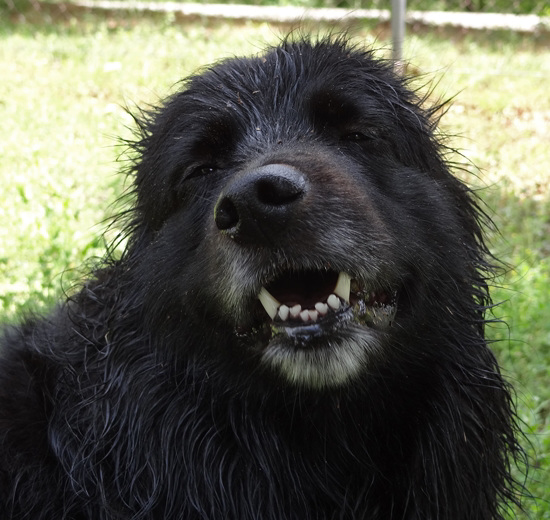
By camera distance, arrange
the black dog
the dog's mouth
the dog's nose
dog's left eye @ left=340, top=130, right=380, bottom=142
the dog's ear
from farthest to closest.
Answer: the dog's ear → dog's left eye @ left=340, top=130, right=380, bottom=142 → the black dog → the dog's mouth → the dog's nose

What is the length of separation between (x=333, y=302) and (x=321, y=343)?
146 mm

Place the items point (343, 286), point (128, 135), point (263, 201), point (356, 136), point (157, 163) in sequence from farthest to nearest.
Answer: point (128, 135)
point (157, 163)
point (356, 136)
point (343, 286)
point (263, 201)

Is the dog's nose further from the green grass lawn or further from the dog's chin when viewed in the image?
the green grass lawn

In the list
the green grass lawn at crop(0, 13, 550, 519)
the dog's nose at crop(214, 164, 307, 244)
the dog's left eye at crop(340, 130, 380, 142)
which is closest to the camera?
the dog's nose at crop(214, 164, 307, 244)

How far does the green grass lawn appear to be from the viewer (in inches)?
183

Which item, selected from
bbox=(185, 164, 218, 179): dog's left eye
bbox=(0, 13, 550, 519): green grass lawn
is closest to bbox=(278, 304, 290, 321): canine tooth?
bbox=(185, 164, 218, 179): dog's left eye

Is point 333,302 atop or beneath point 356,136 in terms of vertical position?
beneath

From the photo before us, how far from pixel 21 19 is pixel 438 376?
9.96 m

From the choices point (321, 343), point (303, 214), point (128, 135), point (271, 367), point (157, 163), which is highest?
point (303, 214)

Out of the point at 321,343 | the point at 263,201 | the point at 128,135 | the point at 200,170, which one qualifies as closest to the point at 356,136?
the point at 200,170

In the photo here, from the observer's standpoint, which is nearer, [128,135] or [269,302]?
[269,302]

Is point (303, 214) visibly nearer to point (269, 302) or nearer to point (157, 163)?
point (269, 302)

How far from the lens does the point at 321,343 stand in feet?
7.98

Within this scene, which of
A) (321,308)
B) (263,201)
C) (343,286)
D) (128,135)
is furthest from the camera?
(128,135)
